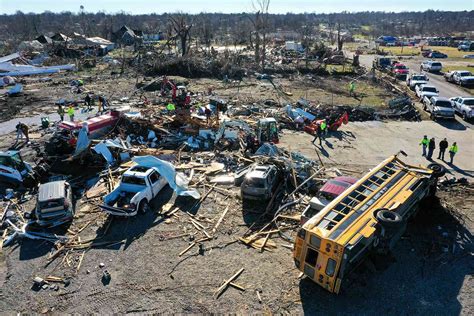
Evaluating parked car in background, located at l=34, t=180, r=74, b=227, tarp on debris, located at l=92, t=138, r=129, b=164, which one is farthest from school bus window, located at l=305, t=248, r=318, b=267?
tarp on debris, located at l=92, t=138, r=129, b=164

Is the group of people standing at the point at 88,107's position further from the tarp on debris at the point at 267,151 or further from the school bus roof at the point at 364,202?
the school bus roof at the point at 364,202

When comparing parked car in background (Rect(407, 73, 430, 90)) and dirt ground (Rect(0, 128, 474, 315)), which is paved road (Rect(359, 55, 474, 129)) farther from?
dirt ground (Rect(0, 128, 474, 315))

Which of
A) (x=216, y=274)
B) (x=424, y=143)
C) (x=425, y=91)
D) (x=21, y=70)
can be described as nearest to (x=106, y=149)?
(x=216, y=274)

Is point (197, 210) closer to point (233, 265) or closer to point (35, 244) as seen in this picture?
point (233, 265)

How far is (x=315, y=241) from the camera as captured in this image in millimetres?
9602

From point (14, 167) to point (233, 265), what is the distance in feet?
38.1

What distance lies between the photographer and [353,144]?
2217cm

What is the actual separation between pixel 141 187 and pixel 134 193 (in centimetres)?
38

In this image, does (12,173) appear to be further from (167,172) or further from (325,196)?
(325,196)

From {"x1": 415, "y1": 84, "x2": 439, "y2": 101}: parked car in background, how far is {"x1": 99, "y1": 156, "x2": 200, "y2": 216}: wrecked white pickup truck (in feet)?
81.9

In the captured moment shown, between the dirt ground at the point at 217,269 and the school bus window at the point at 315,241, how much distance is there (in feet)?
5.29

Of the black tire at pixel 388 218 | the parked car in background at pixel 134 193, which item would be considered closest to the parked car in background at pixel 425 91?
the black tire at pixel 388 218

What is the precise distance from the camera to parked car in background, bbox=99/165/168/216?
44.3 feet

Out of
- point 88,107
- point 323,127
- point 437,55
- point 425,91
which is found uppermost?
point 437,55
